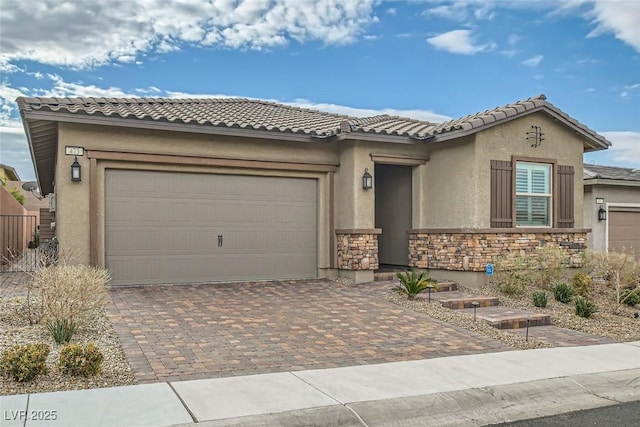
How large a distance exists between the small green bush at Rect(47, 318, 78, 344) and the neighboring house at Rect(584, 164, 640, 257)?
1501 centimetres

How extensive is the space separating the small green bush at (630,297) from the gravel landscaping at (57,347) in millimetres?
9907

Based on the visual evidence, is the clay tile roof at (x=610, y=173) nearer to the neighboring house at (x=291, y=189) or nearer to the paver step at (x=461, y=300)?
the neighboring house at (x=291, y=189)

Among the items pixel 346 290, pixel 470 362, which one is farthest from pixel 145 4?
pixel 470 362

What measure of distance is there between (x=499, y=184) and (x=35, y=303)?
385 inches

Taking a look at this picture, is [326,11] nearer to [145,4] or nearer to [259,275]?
[145,4]

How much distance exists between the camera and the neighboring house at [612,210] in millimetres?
17406

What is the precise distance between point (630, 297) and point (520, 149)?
4032 millimetres

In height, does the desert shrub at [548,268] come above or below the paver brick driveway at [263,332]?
above

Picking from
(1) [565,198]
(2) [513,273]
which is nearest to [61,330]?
(2) [513,273]

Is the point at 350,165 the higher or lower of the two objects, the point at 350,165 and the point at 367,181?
the higher

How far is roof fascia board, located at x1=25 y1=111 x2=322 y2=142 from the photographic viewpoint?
1080 cm

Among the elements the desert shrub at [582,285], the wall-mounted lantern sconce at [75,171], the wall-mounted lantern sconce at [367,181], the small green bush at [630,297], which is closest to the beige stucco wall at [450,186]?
the wall-mounted lantern sconce at [367,181]

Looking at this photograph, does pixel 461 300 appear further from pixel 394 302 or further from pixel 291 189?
pixel 291 189

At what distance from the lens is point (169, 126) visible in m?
11.8
